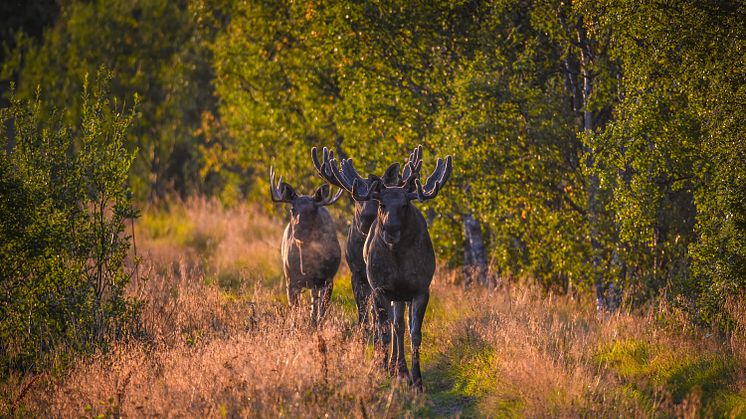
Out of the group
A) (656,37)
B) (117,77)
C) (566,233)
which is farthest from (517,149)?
(117,77)

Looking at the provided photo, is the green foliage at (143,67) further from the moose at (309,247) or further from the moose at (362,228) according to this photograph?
the moose at (362,228)

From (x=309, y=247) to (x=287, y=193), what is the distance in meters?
0.90

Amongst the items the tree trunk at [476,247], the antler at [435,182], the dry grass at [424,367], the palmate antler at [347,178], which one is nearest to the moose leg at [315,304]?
the dry grass at [424,367]

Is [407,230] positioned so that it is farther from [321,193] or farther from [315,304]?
[321,193]

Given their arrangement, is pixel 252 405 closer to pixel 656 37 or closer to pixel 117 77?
pixel 656 37

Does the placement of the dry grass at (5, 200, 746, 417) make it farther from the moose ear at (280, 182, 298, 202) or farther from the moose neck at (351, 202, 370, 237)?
the moose ear at (280, 182, 298, 202)

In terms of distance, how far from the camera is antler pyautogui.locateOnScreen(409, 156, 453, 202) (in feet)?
33.0

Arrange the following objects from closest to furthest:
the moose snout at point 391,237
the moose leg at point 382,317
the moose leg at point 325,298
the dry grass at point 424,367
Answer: the dry grass at point 424,367, the moose snout at point 391,237, the moose leg at point 382,317, the moose leg at point 325,298

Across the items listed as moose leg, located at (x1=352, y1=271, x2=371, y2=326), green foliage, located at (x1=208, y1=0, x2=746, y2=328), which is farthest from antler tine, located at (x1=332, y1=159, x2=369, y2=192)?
green foliage, located at (x1=208, y1=0, x2=746, y2=328)

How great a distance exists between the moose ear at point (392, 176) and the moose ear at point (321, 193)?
1136 mm

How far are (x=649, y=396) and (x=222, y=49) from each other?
1417cm

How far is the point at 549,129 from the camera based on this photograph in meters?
14.2

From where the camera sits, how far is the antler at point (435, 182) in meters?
10.1

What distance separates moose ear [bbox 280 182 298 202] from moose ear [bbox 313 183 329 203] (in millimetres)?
334
